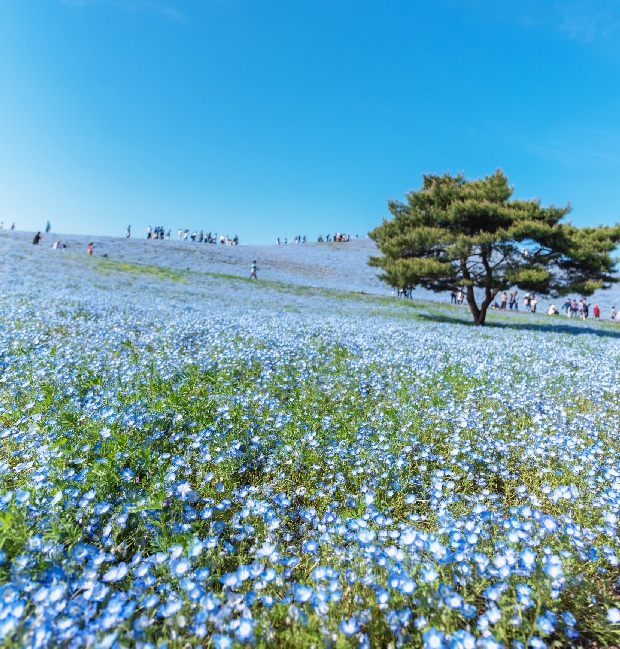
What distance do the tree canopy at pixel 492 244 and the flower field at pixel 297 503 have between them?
10869mm

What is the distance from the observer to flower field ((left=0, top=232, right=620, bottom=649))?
1.88 meters

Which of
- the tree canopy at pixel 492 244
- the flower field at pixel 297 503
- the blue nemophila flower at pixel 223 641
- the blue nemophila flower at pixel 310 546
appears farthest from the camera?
the tree canopy at pixel 492 244

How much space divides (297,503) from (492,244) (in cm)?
1687

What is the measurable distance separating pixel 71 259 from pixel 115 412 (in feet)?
91.4

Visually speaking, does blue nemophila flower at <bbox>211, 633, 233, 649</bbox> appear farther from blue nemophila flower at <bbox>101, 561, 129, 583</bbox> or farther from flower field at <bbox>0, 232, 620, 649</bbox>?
blue nemophila flower at <bbox>101, 561, 129, 583</bbox>

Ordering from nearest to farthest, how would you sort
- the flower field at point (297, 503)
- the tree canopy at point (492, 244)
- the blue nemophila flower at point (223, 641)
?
the blue nemophila flower at point (223, 641), the flower field at point (297, 503), the tree canopy at point (492, 244)

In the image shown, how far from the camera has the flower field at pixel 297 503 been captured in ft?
6.15

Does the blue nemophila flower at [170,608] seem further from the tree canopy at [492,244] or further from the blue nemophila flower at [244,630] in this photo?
the tree canopy at [492,244]

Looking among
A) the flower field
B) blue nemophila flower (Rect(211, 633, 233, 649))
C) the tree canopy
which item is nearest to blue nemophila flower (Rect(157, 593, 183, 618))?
the flower field

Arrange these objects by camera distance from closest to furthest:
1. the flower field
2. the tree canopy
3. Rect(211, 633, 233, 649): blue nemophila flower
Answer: Rect(211, 633, 233, 649): blue nemophila flower
the flower field
the tree canopy

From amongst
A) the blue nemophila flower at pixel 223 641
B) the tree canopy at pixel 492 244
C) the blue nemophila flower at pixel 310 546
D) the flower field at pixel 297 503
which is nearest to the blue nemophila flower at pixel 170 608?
the flower field at pixel 297 503

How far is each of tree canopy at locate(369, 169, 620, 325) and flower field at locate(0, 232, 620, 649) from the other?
10869 millimetres

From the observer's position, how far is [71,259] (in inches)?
1049

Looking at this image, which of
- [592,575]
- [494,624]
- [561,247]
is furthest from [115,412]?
[561,247]
